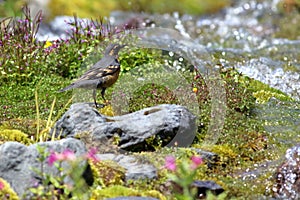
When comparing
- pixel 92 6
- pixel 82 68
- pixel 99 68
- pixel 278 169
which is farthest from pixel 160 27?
pixel 278 169

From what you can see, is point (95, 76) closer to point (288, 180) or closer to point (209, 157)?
point (209, 157)

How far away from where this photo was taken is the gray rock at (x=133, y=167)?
645 centimetres

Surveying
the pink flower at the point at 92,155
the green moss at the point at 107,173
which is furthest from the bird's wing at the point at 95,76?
the green moss at the point at 107,173

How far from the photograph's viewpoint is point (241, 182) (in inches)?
260

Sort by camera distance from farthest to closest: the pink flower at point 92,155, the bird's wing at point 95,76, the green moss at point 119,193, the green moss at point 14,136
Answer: the bird's wing at point 95,76, the green moss at point 14,136, the pink flower at point 92,155, the green moss at point 119,193

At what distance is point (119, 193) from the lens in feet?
20.0

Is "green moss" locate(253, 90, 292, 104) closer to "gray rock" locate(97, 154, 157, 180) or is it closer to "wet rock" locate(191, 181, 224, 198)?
"gray rock" locate(97, 154, 157, 180)

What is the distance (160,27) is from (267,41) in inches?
106

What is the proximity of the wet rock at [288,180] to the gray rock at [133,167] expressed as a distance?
1.24 meters

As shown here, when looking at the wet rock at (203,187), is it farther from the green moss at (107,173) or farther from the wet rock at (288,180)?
the wet rock at (288,180)

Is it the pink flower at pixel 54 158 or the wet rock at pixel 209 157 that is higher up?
the pink flower at pixel 54 158

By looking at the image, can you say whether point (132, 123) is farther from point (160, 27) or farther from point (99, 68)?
point (160, 27)

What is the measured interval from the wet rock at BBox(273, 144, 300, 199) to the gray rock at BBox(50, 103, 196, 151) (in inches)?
46.9

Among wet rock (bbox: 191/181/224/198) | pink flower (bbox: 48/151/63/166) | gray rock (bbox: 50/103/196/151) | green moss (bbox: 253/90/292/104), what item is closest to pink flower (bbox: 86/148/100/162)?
gray rock (bbox: 50/103/196/151)
